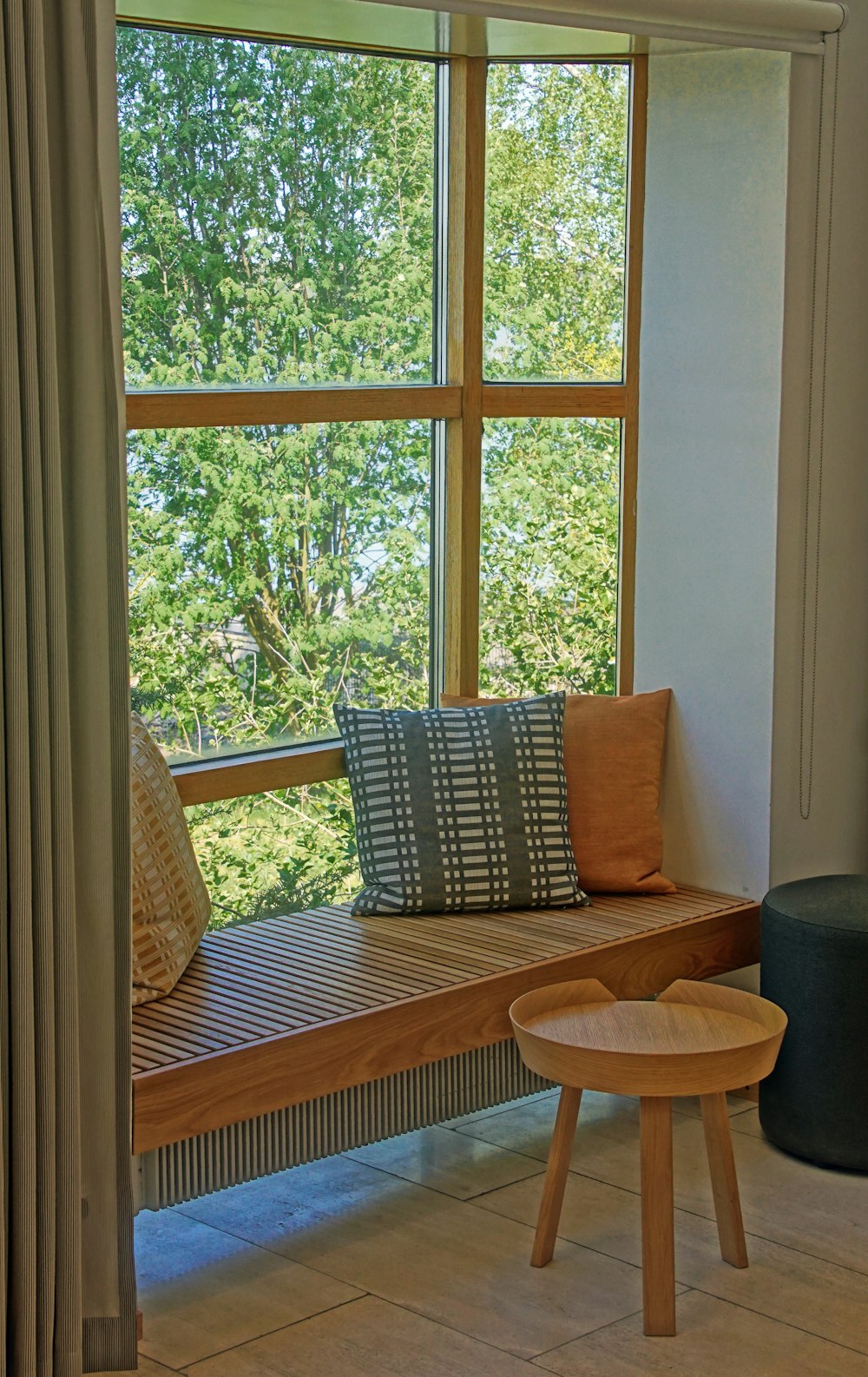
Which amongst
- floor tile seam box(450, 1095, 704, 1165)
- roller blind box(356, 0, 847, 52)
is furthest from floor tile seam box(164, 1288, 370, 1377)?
roller blind box(356, 0, 847, 52)

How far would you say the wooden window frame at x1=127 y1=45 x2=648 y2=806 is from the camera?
12.2 ft

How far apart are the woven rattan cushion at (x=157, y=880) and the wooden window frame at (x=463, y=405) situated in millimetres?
288

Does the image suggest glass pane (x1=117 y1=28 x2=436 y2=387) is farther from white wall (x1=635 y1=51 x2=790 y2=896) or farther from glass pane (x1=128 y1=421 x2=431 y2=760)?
white wall (x1=635 y1=51 x2=790 y2=896)

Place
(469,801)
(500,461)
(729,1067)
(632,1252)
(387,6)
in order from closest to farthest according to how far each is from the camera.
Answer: (729,1067), (632,1252), (387,6), (469,801), (500,461)

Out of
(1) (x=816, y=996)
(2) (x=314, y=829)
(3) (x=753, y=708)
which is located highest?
(3) (x=753, y=708)

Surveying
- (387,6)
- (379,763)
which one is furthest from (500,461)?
(387,6)

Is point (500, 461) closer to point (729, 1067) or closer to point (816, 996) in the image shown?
point (816, 996)

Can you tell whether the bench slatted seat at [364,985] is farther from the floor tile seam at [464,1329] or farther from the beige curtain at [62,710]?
the floor tile seam at [464,1329]

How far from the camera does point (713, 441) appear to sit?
3988 mm

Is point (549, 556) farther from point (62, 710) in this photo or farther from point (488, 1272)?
point (62, 710)

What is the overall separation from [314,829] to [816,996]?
1181 mm

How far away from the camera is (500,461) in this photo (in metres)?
4.11

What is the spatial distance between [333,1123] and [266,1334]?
1.43 feet

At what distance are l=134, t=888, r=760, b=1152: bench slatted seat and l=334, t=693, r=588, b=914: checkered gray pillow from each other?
0.06 m
